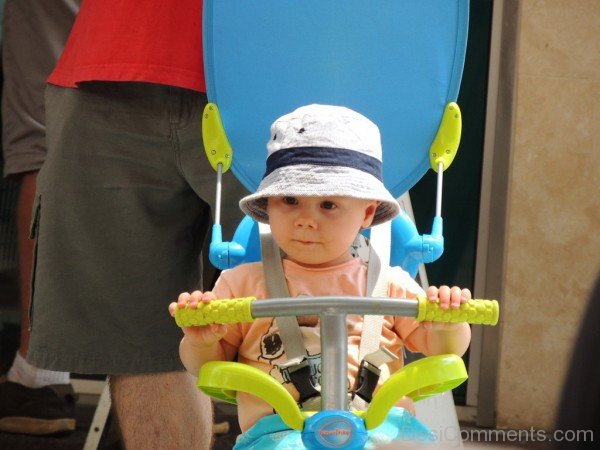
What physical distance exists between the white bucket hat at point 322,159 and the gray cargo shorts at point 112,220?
309mm

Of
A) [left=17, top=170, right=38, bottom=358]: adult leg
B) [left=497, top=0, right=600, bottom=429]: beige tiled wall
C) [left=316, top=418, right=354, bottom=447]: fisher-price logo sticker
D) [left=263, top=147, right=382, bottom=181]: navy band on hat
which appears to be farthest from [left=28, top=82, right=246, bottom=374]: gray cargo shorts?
[left=497, top=0, right=600, bottom=429]: beige tiled wall

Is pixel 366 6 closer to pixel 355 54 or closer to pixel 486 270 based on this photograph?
pixel 355 54

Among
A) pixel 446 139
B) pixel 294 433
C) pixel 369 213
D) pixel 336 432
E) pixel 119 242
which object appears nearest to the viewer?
pixel 336 432

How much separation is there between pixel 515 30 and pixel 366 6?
3.90ft

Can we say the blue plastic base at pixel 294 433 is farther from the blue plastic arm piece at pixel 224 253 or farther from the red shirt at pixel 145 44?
the red shirt at pixel 145 44

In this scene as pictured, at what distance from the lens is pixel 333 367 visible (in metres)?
1.20

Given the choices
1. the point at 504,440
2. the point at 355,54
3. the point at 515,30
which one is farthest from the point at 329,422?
the point at 515,30

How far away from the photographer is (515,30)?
2.70m

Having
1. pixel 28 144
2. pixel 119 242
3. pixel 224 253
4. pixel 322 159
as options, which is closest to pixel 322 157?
pixel 322 159

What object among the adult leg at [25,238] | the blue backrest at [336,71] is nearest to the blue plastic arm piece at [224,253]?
the blue backrest at [336,71]

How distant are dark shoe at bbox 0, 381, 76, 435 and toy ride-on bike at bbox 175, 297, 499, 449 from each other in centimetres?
139

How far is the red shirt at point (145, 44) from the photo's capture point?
65.2 inches

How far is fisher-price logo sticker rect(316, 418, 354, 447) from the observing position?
1152 millimetres

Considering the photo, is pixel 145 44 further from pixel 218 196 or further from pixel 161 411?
pixel 161 411
